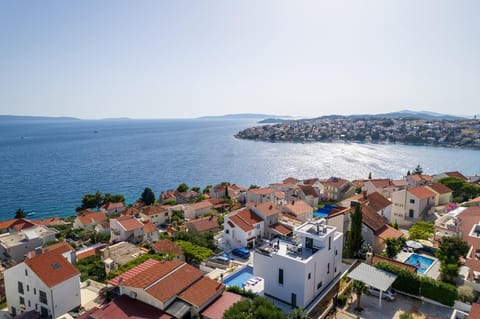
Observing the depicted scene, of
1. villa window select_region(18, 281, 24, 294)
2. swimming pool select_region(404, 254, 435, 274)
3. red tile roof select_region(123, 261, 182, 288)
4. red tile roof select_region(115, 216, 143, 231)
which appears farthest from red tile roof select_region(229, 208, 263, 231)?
villa window select_region(18, 281, 24, 294)

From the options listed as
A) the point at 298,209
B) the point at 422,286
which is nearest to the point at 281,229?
the point at 298,209

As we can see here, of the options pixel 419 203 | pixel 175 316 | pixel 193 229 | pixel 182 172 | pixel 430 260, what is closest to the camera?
pixel 175 316

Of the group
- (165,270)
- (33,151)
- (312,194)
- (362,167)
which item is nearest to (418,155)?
(362,167)

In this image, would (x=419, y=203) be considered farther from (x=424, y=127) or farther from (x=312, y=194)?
(x=424, y=127)

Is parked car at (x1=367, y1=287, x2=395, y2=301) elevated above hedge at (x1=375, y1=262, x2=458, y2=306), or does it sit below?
below

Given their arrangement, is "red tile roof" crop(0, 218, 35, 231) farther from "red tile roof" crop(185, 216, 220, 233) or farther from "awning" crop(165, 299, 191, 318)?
"awning" crop(165, 299, 191, 318)

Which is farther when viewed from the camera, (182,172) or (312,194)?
(182,172)
